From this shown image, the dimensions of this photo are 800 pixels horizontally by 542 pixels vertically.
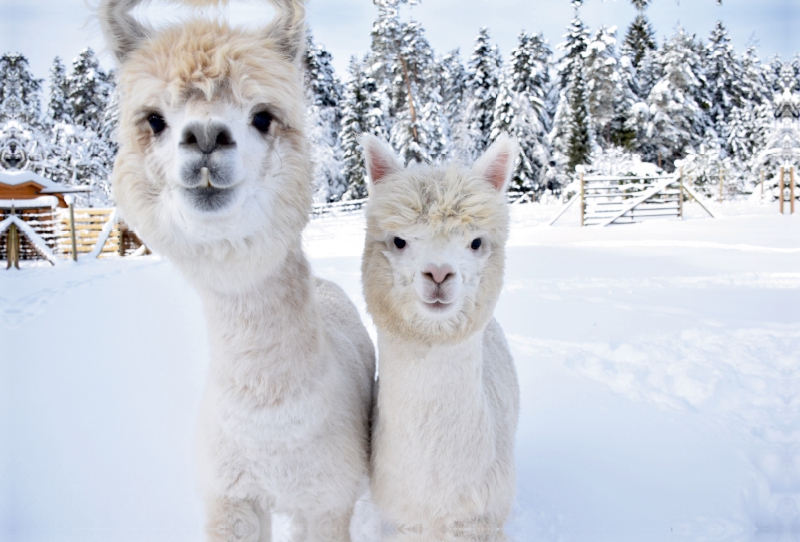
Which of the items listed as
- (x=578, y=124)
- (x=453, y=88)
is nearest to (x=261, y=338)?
(x=453, y=88)

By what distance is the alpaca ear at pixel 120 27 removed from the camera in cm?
172

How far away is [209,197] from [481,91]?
7171 mm

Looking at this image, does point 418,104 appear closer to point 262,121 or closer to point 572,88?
point 572,88

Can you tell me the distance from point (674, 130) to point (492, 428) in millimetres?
11270

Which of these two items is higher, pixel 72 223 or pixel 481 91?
pixel 481 91

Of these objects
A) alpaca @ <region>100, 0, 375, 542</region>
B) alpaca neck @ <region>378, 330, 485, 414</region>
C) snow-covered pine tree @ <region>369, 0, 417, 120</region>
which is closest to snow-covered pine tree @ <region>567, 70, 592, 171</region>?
snow-covered pine tree @ <region>369, 0, 417, 120</region>

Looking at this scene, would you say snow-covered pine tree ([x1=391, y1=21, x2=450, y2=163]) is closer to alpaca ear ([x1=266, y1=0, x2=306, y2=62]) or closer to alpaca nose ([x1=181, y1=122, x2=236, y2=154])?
alpaca ear ([x1=266, y1=0, x2=306, y2=62])

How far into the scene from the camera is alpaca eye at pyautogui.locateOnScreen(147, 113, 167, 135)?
1.54 metres

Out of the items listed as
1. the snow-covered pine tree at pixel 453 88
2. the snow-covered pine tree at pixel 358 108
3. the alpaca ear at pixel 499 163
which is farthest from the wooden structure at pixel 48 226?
the alpaca ear at pixel 499 163

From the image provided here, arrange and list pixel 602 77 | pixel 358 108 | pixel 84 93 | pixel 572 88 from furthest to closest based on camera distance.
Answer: pixel 602 77
pixel 572 88
pixel 358 108
pixel 84 93

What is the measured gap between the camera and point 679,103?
9.60 metres

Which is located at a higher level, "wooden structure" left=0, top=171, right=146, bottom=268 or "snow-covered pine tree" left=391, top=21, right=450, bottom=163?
"snow-covered pine tree" left=391, top=21, right=450, bottom=163

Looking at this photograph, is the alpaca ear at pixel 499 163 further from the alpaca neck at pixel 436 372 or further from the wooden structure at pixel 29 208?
the wooden structure at pixel 29 208

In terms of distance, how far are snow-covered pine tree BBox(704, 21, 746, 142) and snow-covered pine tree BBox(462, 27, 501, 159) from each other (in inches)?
116
